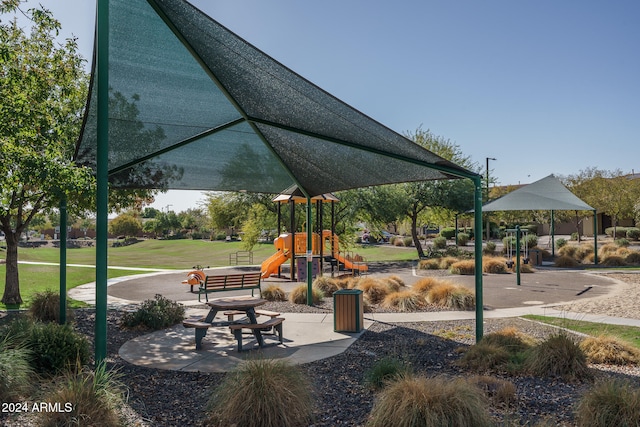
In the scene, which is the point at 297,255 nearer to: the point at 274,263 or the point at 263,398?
the point at 274,263

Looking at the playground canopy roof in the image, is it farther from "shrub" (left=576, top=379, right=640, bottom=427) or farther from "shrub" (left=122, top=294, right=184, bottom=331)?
"shrub" (left=576, top=379, right=640, bottom=427)

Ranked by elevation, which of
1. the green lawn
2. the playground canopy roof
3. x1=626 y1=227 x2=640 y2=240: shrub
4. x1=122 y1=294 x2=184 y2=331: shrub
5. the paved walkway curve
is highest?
the playground canopy roof

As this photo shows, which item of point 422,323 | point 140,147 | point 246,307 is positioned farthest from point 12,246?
point 422,323

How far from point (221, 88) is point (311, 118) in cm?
153

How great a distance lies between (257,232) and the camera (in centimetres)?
2992

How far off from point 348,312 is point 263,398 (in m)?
5.06

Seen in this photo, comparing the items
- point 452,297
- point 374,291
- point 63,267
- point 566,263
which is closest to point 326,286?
point 374,291

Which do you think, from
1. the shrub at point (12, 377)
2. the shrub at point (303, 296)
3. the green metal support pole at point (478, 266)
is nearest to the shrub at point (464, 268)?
the shrub at point (303, 296)

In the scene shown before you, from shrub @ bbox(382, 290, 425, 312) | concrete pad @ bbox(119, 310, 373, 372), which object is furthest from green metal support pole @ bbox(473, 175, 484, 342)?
shrub @ bbox(382, 290, 425, 312)

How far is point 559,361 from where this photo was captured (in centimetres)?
611

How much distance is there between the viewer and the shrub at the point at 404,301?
1202cm

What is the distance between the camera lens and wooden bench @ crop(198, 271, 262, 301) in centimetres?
1420

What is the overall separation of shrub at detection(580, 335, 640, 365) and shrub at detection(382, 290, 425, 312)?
5.13 m

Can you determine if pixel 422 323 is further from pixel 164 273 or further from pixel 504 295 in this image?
pixel 164 273
